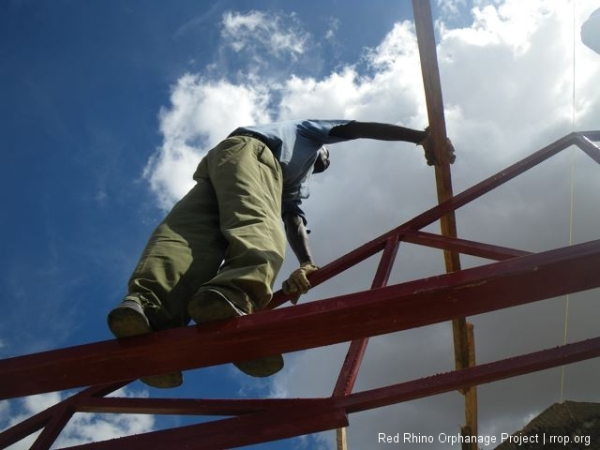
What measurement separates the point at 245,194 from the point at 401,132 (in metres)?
2.16

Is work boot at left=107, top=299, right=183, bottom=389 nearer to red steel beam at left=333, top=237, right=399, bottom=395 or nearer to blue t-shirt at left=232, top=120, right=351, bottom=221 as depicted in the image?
red steel beam at left=333, top=237, right=399, bottom=395

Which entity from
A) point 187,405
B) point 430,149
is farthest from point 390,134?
point 187,405

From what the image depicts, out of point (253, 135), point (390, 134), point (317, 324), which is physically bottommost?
point (317, 324)

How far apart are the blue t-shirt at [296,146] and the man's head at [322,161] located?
0.14m

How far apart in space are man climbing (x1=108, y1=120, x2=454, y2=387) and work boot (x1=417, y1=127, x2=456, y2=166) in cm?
113

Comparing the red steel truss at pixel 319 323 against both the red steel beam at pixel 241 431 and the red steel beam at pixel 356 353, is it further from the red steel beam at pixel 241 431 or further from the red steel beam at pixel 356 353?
the red steel beam at pixel 356 353

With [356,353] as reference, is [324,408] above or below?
below

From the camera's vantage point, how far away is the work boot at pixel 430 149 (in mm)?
4305

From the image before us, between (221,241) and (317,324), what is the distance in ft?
3.58

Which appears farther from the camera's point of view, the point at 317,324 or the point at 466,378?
the point at 466,378

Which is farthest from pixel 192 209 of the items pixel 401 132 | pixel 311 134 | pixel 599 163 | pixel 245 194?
pixel 599 163

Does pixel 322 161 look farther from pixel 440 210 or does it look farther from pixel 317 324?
pixel 317 324

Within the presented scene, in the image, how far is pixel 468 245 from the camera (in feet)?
11.4

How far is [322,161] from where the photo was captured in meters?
4.32
